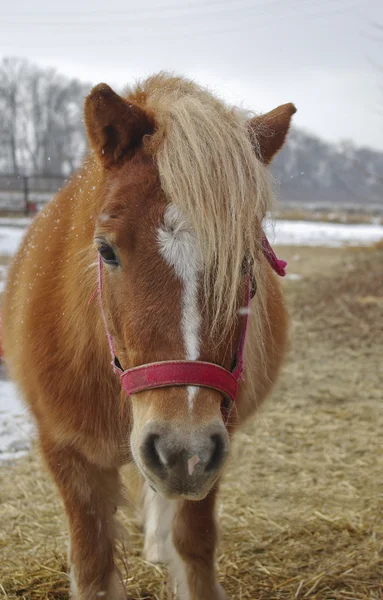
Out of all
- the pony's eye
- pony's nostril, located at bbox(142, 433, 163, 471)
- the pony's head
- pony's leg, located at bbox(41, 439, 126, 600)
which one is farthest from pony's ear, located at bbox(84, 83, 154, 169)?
pony's leg, located at bbox(41, 439, 126, 600)

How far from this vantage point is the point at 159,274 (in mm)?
1616

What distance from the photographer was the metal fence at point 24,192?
2053 cm

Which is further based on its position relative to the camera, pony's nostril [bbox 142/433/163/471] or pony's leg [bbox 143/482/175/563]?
pony's leg [bbox 143/482/175/563]

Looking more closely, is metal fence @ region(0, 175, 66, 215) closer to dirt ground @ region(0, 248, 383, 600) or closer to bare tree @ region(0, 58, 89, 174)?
bare tree @ region(0, 58, 89, 174)

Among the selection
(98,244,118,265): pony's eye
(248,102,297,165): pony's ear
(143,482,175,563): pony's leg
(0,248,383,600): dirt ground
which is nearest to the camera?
(98,244,118,265): pony's eye

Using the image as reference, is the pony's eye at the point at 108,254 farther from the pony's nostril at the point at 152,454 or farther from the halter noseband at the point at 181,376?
the pony's nostril at the point at 152,454

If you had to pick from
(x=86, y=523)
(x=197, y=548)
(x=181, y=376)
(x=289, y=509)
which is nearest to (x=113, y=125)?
(x=181, y=376)

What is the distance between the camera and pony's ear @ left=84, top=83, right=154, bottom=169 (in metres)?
1.79

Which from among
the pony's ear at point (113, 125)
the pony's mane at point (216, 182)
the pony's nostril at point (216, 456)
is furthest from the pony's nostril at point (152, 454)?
the pony's ear at point (113, 125)

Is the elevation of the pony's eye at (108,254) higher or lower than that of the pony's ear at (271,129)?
lower

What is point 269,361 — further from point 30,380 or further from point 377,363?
point 377,363

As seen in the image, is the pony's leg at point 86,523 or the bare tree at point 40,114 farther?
the bare tree at point 40,114

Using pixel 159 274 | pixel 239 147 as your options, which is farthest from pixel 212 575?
pixel 239 147

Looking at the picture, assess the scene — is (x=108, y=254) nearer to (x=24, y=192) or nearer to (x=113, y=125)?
(x=113, y=125)
